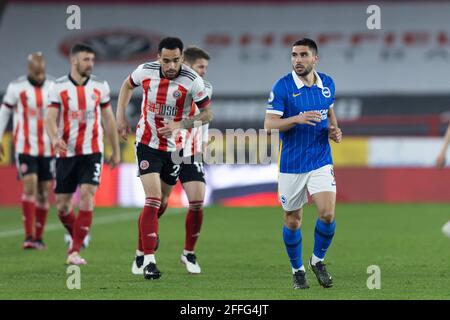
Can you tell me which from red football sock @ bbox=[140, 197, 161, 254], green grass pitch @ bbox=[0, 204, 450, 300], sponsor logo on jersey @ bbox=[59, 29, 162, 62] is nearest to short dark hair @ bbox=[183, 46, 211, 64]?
red football sock @ bbox=[140, 197, 161, 254]

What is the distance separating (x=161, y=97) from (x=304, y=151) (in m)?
1.62

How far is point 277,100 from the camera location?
8703 millimetres

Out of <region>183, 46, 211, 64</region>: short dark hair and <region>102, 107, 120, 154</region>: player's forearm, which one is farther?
<region>102, 107, 120, 154</region>: player's forearm

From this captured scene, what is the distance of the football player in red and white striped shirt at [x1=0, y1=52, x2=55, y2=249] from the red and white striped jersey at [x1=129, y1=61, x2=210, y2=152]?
12.0 ft

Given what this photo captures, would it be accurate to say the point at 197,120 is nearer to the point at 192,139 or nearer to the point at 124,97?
the point at 192,139

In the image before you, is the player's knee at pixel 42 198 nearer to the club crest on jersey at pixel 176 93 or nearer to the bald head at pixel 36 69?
the bald head at pixel 36 69

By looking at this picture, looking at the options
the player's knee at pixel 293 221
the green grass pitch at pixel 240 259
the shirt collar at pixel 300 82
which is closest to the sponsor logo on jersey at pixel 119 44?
the green grass pitch at pixel 240 259

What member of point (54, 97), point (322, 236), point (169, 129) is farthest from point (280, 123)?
point (54, 97)

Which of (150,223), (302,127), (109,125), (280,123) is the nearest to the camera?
(280,123)

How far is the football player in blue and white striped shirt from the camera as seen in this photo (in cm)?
873

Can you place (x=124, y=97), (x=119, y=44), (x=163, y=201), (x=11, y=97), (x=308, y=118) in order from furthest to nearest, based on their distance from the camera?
(x=119, y=44) < (x=11, y=97) < (x=163, y=201) < (x=124, y=97) < (x=308, y=118)

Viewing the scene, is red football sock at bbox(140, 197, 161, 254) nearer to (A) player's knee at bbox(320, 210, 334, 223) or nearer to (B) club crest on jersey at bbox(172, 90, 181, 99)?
(B) club crest on jersey at bbox(172, 90, 181, 99)

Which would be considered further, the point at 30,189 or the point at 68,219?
the point at 30,189
